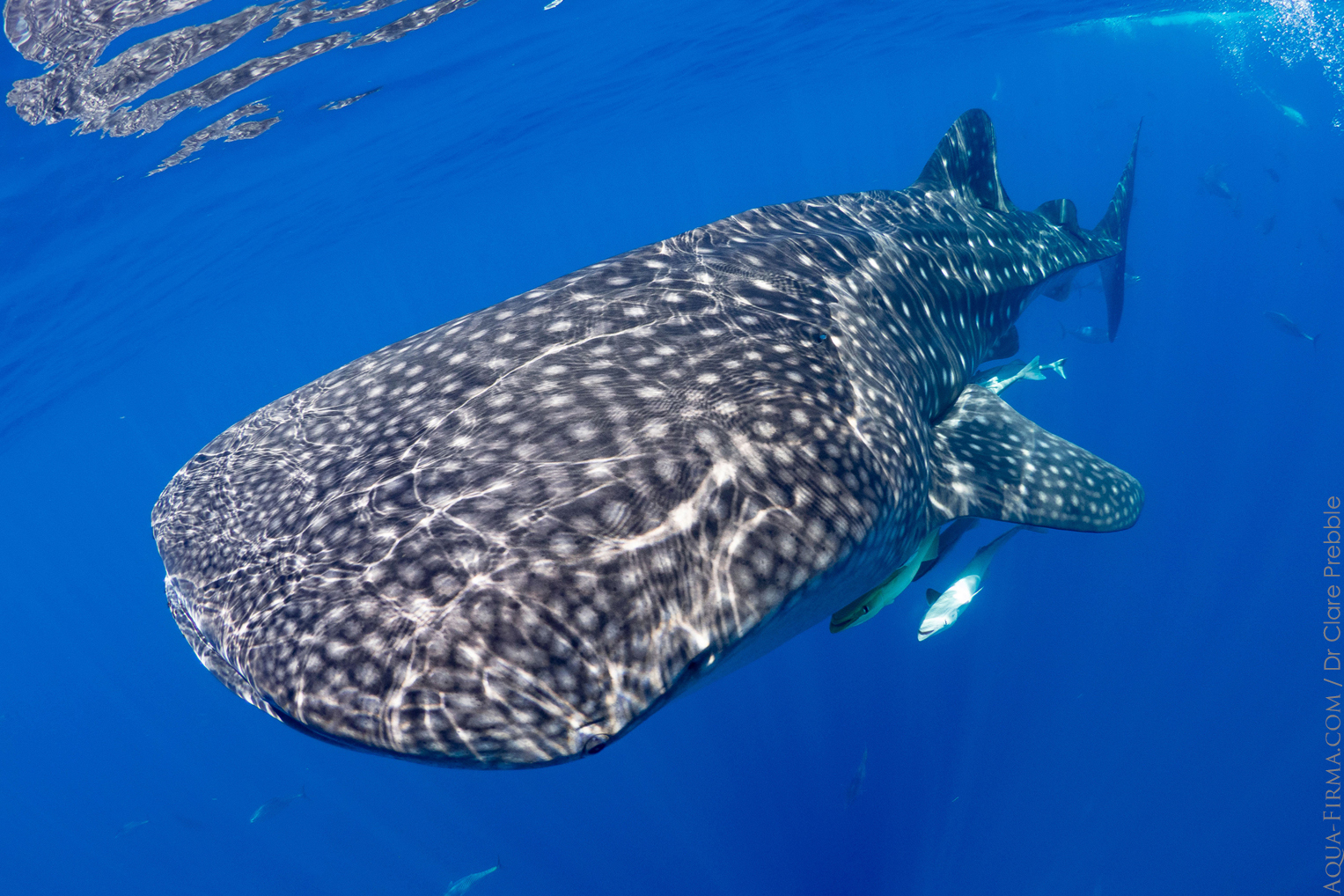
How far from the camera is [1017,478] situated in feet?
13.5

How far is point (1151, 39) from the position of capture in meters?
43.3

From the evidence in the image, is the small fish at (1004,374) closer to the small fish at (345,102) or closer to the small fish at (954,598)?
the small fish at (954,598)

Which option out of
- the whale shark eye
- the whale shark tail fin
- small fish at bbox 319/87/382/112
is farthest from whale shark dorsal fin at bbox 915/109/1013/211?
small fish at bbox 319/87/382/112

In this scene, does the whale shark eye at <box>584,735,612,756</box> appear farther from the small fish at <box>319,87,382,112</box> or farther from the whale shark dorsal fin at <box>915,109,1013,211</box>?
the small fish at <box>319,87,382,112</box>

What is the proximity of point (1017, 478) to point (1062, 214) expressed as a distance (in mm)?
5501

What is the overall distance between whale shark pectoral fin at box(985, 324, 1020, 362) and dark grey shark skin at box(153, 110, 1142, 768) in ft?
6.96

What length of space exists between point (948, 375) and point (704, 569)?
126 inches

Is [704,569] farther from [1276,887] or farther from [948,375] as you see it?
[1276,887]

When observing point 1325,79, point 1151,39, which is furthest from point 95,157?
point 1325,79

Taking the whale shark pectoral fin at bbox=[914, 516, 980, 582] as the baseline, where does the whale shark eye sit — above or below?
above

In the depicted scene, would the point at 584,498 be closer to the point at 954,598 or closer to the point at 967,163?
the point at 954,598

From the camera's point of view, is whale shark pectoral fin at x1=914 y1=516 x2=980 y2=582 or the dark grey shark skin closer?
the dark grey shark skin

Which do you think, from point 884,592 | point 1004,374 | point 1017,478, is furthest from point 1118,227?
point 884,592

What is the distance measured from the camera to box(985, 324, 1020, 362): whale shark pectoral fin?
6492 millimetres
